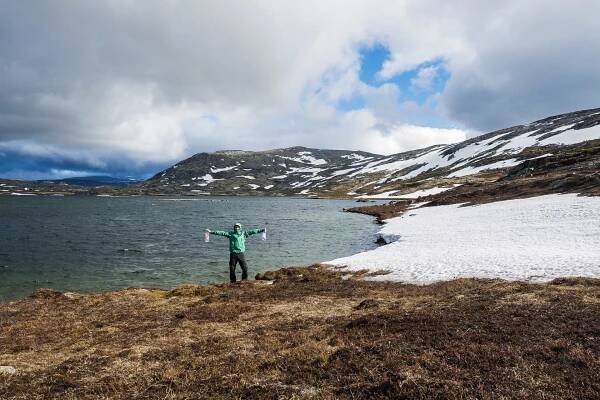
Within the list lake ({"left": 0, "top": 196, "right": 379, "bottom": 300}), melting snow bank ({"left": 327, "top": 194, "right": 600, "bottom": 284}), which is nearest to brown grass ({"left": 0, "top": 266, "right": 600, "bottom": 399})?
melting snow bank ({"left": 327, "top": 194, "right": 600, "bottom": 284})

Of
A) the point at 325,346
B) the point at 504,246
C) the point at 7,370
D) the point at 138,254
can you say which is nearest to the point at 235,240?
the point at 325,346

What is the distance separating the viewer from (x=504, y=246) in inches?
1334

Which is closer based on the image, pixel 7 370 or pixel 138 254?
pixel 7 370

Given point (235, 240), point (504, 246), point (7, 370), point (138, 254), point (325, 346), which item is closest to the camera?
point (7, 370)

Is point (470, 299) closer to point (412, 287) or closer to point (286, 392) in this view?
point (412, 287)

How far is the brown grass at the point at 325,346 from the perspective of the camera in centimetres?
1072

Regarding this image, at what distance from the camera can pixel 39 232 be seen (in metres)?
72.3

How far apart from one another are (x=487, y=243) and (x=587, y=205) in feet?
55.3

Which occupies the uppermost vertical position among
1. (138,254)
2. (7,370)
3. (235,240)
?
(235,240)

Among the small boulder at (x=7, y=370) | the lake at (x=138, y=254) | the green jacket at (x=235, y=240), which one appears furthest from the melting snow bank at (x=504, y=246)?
the small boulder at (x=7, y=370)

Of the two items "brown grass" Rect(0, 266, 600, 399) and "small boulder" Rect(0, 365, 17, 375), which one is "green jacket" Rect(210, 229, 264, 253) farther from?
"small boulder" Rect(0, 365, 17, 375)

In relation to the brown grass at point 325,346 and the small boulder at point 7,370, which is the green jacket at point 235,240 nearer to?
the brown grass at point 325,346

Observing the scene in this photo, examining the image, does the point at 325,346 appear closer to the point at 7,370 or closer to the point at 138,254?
the point at 7,370

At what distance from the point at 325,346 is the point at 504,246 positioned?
25158mm
